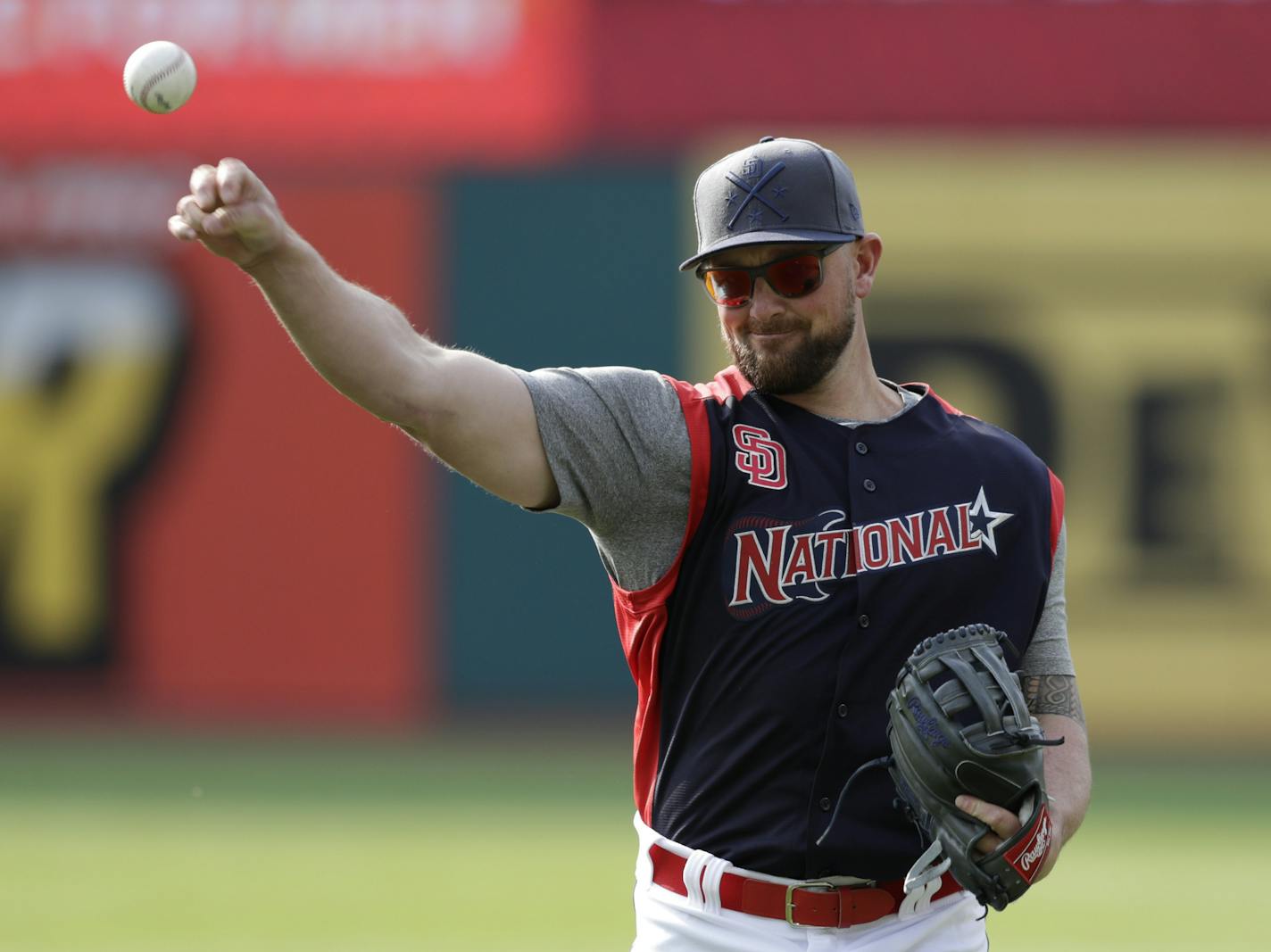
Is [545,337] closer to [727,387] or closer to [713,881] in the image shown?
[727,387]

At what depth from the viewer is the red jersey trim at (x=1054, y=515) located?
366cm

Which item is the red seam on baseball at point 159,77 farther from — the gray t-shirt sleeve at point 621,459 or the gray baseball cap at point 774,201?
the gray baseball cap at point 774,201

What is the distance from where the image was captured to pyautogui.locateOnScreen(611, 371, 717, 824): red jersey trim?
3.38 metres

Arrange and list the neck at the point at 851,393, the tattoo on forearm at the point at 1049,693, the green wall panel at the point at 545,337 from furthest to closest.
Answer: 1. the green wall panel at the point at 545,337
2. the tattoo on forearm at the point at 1049,693
3. the neck at the point at 851,393

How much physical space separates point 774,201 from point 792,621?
2.54 ft

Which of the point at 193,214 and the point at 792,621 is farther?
the point at 792,621

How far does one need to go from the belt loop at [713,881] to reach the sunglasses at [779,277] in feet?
3.38

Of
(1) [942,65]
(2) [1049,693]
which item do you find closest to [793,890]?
(2) [1049,693]

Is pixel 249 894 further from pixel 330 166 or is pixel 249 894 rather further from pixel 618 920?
pixel 330 166

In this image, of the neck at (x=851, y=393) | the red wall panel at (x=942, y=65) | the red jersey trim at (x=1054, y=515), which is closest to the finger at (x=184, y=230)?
the neck at (x=851, y=393)

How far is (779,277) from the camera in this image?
11.3 feet

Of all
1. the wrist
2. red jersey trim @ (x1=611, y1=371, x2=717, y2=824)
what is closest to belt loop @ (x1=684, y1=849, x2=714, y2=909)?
red jersey trim @ (x1=611, y1=371, x2=717, y2=824)

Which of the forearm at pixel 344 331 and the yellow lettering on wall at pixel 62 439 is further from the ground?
the yellow lettering on wall at pixel 62 439

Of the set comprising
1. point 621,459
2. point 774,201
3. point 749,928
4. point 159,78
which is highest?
point 159,78
